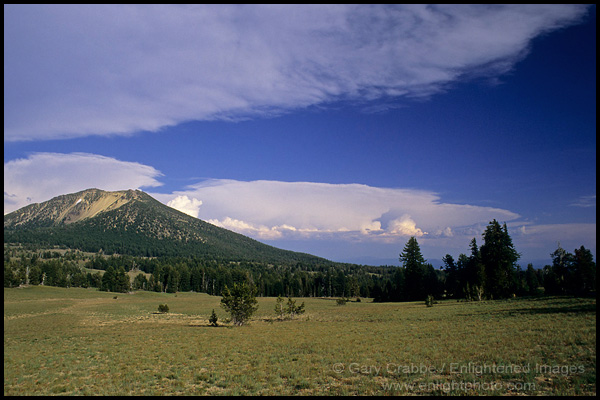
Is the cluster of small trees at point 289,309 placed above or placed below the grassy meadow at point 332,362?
below

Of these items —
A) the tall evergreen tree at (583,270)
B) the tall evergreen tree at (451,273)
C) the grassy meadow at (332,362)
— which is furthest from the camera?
the tall evergreen tree at (451,273)

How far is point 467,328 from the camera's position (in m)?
26.0

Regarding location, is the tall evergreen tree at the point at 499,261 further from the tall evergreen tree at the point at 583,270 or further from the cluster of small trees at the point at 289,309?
the cluster of small trees at the point at 289,309

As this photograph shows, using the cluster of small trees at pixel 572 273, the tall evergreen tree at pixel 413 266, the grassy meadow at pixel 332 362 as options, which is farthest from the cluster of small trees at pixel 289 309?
the cluster of small trees at pixel 572 273

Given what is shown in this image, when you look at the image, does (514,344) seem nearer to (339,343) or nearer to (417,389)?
(417,389)

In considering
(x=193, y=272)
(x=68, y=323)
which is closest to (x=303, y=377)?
(x=68, y=323)

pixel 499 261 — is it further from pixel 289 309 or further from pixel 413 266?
pixel 289 309

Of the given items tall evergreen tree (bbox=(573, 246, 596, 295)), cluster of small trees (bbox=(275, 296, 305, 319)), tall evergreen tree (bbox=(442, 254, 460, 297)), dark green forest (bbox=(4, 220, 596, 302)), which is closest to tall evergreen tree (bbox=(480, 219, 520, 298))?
dark green forest (bbox=(4, 220, 596, 302))

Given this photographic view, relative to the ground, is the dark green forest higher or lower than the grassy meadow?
lower

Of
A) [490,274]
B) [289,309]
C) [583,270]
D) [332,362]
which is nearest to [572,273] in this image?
[583,270]

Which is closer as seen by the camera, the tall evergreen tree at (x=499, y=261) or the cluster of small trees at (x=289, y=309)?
the cluster of small trees at (x=289, y=309)

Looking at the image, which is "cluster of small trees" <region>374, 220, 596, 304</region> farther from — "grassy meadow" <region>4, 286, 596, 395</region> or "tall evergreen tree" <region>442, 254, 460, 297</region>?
"grassy meadow" <region>4, 286, 596, 395</region>

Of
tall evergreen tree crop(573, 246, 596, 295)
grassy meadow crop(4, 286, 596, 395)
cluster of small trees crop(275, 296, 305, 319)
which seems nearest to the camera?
grassy meadow crop(4, 286, 596, 395)

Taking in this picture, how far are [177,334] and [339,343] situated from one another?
59.9 feet
